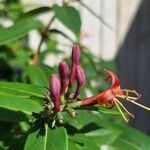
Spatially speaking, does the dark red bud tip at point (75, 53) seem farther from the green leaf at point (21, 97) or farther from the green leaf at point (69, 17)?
the green leaf at point (69, 17)

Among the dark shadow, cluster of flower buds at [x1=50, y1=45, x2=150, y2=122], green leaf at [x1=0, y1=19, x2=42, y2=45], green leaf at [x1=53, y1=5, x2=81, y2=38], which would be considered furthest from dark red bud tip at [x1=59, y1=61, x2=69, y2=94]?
the dark shadow

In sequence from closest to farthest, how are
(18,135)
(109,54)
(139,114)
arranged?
(18,135) < (109,54) < (139,114)

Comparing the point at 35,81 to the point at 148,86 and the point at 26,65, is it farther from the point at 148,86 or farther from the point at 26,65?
the point at 148,86

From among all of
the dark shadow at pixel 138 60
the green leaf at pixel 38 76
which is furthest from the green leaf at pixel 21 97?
the dark shadow at pixel 138 60

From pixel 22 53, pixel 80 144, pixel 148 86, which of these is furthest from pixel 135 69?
pixel 80 144

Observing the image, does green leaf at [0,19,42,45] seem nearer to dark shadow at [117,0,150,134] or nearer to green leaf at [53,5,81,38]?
green leaf at [53,5,81,38]
